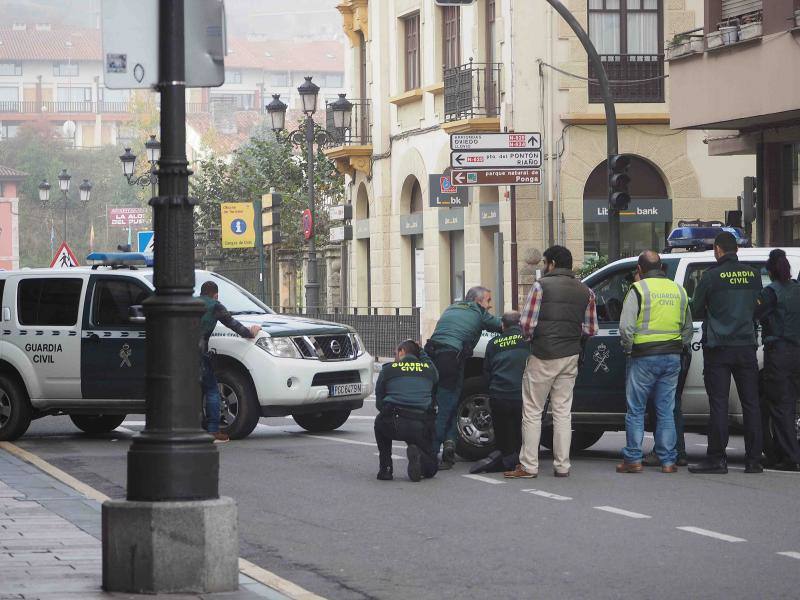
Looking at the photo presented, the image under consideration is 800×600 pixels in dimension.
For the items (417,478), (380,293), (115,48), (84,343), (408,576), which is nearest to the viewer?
(115,48)

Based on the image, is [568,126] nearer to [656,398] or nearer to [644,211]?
[644,211]

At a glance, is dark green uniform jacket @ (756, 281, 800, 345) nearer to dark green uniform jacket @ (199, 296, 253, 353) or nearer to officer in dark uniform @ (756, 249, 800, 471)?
officer in dark uniform @ (756, 249, 800, 471)

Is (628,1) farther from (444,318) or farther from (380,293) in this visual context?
(444,318)

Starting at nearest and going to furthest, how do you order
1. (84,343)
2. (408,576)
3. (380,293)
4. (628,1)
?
1. (408,576)
2. (84,343)
3. (628,1)
4. (380,293)

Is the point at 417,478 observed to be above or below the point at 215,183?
below

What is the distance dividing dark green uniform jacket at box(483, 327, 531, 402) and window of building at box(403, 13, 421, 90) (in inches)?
1118

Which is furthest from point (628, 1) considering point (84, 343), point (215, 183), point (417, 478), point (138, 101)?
point (138, 101)

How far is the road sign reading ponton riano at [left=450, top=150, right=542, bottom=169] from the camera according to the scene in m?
25.4

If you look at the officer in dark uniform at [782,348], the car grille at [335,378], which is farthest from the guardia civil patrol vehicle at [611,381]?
the car grille at [335,378]

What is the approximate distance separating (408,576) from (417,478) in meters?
4.83

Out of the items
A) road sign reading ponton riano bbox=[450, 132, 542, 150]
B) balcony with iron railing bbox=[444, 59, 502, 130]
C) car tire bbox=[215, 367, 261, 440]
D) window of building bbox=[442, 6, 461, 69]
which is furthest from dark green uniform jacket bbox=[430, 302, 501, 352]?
window of building bbox=[442, 6, 461, 69]

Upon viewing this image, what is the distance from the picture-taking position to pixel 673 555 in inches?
395

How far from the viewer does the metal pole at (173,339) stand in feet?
27.6

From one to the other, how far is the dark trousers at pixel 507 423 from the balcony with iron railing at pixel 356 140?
3071cm
